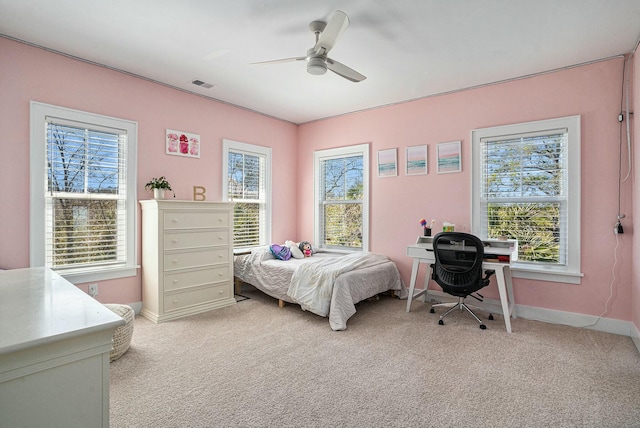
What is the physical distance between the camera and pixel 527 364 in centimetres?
253

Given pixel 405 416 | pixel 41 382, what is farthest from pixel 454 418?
pixel 41 382

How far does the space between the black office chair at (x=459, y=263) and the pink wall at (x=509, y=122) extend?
713 mm

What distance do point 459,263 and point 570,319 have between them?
1.27 meters

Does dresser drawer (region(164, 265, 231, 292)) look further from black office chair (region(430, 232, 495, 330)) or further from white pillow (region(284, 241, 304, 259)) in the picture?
black office chair (region(430, 232, 495, 330))

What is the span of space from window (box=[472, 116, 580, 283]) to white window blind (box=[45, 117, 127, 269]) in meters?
4.00

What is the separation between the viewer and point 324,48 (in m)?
2.55

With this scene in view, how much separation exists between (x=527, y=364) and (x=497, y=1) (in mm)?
2670

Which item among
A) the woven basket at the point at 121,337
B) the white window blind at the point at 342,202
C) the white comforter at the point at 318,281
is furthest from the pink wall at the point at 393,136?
the white comforter at the point at 318,281

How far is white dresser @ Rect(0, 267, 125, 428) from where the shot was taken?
0.82 meters

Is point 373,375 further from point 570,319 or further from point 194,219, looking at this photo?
point 194,219

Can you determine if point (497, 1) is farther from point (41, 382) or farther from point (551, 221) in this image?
point (41, 382)

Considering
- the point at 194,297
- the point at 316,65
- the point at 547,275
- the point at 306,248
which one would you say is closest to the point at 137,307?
the point at 194,297

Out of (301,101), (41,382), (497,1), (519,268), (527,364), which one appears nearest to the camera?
(41,382)

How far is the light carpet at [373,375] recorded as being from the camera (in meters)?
1.90
